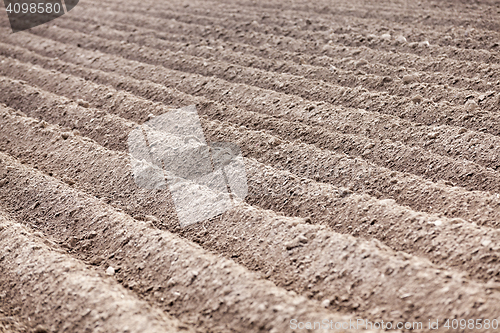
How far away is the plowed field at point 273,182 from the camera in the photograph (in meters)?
1.91

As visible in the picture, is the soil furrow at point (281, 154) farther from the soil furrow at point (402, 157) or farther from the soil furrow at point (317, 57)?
the soil furrow at point (317, 57)

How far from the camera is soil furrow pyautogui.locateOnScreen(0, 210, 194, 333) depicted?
6.13ft

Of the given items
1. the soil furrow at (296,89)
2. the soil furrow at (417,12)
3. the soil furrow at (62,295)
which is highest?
the soil furrow at (417,12)

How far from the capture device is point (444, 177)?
260 cm

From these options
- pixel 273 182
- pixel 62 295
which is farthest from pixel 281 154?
pixel 62 295

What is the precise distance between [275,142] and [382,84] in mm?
1159

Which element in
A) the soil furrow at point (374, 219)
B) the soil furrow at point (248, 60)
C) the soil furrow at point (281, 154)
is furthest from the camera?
the soil furrow at point (248, 60)

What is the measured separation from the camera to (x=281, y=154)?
2.93 meters

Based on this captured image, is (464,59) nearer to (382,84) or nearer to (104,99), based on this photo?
(382,84)

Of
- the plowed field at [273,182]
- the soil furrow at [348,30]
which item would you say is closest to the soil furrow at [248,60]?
the plowed field at [273,182]

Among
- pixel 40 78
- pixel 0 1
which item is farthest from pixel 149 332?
pixel 0 1

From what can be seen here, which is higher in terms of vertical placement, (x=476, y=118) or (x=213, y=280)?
(x=476, y=118)

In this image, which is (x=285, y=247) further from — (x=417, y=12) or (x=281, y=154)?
(x=417, y=12)

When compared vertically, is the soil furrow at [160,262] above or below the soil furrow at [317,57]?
below
